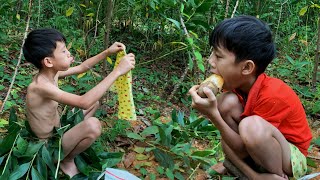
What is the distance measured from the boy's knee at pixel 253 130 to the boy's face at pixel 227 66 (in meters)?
0.22

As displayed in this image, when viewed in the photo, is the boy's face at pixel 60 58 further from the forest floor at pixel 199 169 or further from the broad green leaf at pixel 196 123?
the broad green leaf at pixel 196 123

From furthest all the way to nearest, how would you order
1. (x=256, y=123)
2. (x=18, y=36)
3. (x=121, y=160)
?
(x=18, y=36) → (x=121, y=160) → (x=256, y=123)

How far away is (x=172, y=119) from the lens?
2.77 m

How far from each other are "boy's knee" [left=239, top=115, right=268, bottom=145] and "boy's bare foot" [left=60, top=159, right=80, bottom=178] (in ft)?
3.19

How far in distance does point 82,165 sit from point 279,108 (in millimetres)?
1115

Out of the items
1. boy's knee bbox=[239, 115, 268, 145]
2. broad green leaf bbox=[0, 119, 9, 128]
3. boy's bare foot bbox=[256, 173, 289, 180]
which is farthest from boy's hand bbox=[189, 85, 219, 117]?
broad green leaf bbox=[0, 119, 9, 128]

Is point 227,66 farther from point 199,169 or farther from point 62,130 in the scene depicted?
point 62,130

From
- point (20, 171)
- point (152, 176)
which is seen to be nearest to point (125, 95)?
point (152, 176)

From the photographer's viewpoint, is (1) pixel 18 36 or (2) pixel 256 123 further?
(1) pixel 18 36

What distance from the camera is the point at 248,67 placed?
1.91m

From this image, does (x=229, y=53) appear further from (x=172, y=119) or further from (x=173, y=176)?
(x=172, y=119)

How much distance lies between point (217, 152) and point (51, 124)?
1041 millimetres

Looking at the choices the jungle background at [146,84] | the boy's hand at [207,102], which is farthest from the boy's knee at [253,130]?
the jungle background at [146,84]

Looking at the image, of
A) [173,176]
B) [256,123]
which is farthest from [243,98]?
[173,176]
